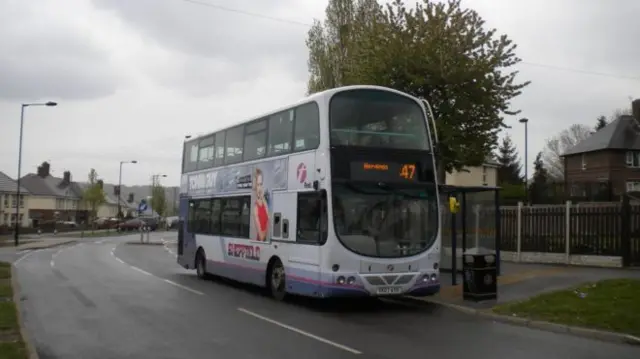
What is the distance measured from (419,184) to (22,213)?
8929 centimetres

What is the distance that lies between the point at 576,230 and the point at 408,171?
30.1 ft

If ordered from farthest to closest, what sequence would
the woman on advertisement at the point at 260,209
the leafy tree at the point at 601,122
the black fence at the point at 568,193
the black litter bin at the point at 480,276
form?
the leafy tree at the point at 601,122, the black fence at the point at 568,193, the woman on advertisement at the point at 260,209, the black litter bin at the point at 480,276

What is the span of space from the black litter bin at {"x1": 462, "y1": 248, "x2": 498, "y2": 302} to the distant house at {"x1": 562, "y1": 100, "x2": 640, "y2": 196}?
47.9m

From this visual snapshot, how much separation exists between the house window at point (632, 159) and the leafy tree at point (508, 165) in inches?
594

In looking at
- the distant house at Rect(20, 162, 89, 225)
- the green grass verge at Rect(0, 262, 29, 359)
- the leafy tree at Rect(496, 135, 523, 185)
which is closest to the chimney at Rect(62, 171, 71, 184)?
the distant house at Rect(20, 162, 89, 225)

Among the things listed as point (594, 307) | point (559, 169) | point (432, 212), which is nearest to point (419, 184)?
point (432, 212)

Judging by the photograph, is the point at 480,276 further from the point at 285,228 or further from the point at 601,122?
the point at 601,122

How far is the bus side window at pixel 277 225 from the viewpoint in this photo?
15.1 meters

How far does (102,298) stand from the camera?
15383 millimetres

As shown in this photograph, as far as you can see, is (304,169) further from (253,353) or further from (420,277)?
(253,353)

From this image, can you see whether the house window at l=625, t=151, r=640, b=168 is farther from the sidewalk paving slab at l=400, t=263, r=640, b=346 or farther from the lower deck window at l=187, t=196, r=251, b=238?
the lower deck window at l=187, t=196, r=251, b=238

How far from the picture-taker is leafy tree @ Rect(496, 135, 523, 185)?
75.8 m

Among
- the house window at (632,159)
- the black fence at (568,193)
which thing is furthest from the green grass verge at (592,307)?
the house window at (632,159)

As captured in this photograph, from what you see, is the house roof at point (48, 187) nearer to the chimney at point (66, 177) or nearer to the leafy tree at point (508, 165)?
the chimney at point (66, 177)
